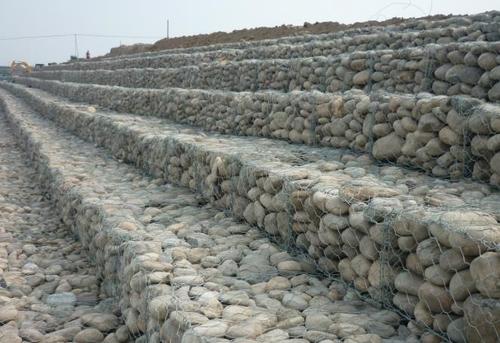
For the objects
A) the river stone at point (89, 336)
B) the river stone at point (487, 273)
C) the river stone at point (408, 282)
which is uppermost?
the river stone at point (487, 273)

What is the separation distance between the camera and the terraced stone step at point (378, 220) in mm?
2354

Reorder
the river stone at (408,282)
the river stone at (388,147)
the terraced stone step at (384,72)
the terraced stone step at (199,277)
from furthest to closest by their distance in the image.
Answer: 1. the terraced stone step at (384,72)
2. the river stone at (388,147)
3. the terraced stone step at (199,277)
4. the river stone at (408,282)

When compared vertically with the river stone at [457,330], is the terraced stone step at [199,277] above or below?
below

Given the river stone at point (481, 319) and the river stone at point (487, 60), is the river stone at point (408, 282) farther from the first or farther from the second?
the river stone at point (487, 60)

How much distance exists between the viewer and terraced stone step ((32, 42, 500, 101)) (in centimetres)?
447

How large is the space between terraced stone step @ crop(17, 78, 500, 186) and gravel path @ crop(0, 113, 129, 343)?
8.94ft

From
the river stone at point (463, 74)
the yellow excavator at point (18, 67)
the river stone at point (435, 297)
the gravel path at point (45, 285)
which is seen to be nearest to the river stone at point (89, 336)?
the gravel path at point (45, 285)

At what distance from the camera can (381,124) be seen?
14.9ft

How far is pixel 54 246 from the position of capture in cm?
582

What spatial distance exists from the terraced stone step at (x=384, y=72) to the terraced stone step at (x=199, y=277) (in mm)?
2440

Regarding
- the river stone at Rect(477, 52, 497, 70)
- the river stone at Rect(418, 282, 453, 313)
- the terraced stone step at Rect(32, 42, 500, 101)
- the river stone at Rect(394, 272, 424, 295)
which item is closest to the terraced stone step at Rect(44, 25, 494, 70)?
the terraced stone step at Rect(32, 42, 500, 101)

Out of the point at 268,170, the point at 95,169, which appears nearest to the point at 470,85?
the point at 268,170

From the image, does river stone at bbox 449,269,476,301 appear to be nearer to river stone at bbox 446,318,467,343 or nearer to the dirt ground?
river stone at bbox 446,318,467,343

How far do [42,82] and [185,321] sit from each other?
2452 cm
